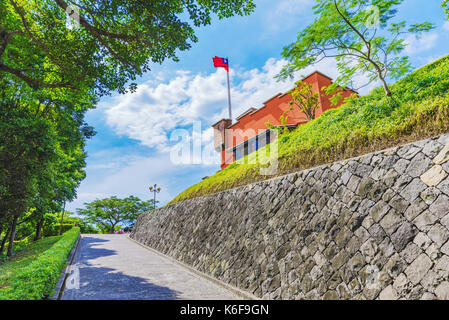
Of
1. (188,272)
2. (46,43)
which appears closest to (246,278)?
(188,272)

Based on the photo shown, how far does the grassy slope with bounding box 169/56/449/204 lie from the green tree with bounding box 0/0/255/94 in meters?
5.76

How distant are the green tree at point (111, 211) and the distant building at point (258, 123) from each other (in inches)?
1135

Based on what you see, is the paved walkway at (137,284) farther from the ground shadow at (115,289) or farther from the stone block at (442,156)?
the stone block at (442,156)

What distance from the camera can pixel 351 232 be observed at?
4727 millimetres

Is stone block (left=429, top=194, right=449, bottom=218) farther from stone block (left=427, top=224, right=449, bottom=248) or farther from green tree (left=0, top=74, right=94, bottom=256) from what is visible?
green tree (left=0, top=74, right=94, bottom=256)

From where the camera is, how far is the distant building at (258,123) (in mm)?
16172

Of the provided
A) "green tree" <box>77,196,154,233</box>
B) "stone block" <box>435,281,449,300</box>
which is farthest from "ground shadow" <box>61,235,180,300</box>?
"green tree" <box>77,196,154,233</box>

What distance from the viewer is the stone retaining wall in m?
3.72

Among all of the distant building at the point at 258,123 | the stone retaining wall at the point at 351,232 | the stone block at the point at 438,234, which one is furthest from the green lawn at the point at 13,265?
the distant building at the point at 258,123

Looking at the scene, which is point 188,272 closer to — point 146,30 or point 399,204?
point 399,204

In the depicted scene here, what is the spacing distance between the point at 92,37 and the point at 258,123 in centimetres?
1301

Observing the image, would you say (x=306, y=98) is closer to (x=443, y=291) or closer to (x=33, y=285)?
(x=443, y=291)
